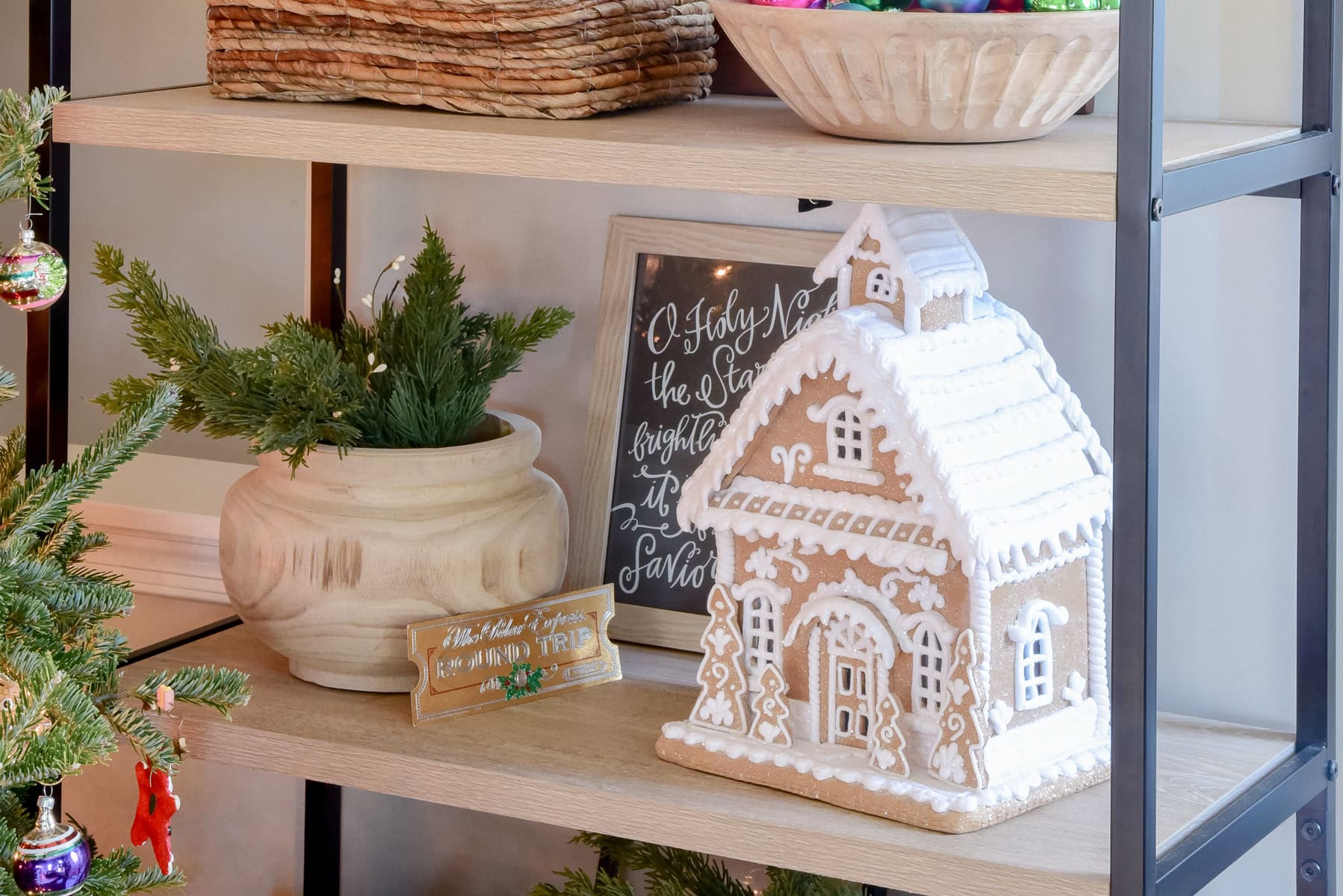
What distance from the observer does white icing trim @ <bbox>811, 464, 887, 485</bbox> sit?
89cm

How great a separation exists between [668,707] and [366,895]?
53 centimetres

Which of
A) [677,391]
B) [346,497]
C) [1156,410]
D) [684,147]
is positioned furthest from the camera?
[677,391]

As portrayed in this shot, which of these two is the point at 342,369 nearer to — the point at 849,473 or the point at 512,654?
the point at 512,654

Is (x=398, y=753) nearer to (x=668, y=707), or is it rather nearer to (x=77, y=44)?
(x=668, y=707)

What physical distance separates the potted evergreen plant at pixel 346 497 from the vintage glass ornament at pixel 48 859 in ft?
0.77

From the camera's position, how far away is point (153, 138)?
0.98 metres

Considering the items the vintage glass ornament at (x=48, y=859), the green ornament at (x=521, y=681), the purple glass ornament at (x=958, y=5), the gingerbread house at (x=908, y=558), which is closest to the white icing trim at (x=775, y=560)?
the gingerbread house at (x=908, y=558)

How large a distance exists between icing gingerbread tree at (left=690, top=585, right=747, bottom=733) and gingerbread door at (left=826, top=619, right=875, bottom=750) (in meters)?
0.06

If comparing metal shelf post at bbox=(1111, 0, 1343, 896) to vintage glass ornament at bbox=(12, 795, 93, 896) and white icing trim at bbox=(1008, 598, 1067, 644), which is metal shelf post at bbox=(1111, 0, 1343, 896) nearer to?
white icing trim at bbox=(1008, 598, 1067, 644)

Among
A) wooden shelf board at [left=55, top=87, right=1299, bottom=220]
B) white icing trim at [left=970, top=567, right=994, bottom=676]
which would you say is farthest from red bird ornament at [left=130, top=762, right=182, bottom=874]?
white icing trim at [left=970, top=567, right=994, bottom=676]

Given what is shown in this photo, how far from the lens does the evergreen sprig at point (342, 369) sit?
104 centimetres

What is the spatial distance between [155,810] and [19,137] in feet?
1.40

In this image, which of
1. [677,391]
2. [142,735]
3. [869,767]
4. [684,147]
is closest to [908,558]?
[869,767]

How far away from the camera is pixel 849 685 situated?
0.93 m
